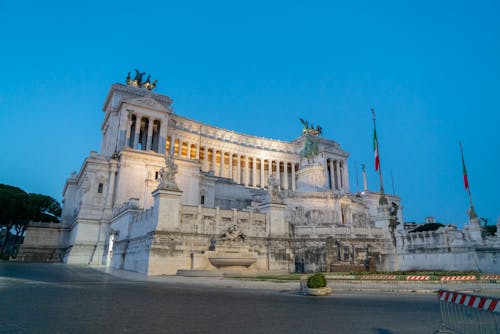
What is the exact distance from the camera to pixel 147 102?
216ft

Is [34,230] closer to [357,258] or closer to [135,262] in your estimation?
[135,262]

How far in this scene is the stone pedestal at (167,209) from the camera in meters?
24.5

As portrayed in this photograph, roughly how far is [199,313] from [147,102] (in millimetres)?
61478

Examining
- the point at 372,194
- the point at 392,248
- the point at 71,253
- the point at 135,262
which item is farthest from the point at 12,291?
the point at 372,194

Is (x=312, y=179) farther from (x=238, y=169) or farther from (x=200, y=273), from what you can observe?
(x=200, y=273)

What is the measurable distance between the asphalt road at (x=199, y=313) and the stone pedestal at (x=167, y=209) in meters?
10.3

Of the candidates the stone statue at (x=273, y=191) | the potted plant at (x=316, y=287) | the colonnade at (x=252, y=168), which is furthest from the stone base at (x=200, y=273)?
the colonnade at (x=252, y=168)

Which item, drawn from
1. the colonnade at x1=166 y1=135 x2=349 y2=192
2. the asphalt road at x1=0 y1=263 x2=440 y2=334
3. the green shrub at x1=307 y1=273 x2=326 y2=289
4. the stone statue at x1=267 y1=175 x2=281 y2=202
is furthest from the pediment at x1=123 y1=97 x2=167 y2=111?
the green shrub at x1=307 y1=273 x2=326 y2=289

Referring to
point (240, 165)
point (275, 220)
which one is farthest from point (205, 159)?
point (275, 220)

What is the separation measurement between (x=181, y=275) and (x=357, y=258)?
16875 millimetres

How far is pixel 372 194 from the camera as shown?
75812 millimetres

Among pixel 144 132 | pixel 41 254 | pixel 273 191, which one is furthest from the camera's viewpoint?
pixel 144 132

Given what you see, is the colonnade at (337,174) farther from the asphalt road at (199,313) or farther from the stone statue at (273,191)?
the asphalt road at (199,313)

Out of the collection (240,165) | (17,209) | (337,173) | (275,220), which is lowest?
(275,220)
